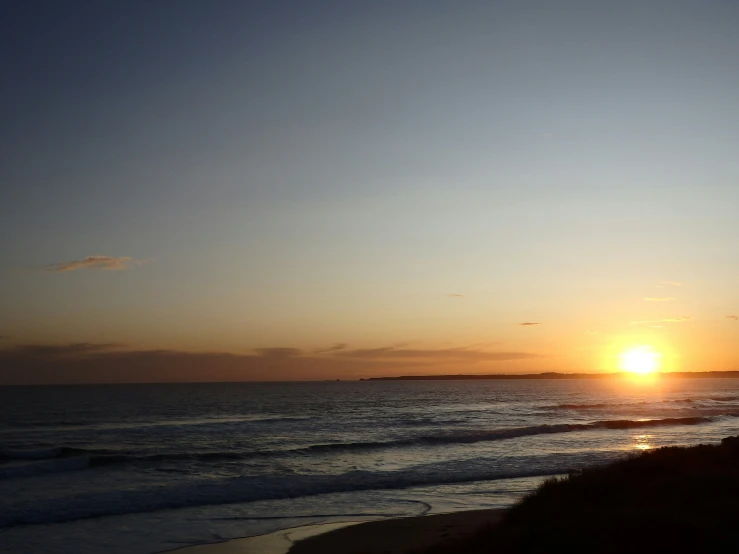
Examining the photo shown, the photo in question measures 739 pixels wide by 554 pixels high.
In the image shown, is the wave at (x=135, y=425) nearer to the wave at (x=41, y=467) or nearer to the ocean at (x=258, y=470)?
the ocean at (x=258, y=470)

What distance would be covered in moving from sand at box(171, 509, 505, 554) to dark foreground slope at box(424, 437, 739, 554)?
204 cm

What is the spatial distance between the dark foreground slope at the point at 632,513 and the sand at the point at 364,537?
2.04 meters

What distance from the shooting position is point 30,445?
4459 centimetres

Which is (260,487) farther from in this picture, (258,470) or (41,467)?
(41,467)

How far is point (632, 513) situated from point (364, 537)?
747cm

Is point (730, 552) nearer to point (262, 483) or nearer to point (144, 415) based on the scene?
point (262, 483)

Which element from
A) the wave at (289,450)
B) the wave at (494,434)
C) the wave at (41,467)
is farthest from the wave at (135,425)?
the wave at (494,434)

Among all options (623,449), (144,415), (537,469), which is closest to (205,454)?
(537,469)

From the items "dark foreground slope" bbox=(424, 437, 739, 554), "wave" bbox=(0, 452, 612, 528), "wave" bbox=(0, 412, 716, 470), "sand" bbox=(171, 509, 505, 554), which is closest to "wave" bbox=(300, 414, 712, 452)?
"wave" bbox=(0, 412, 716, 470)

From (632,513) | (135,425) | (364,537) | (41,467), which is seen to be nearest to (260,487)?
(364,537)

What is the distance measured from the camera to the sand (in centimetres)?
1611

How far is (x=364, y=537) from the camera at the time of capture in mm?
17359

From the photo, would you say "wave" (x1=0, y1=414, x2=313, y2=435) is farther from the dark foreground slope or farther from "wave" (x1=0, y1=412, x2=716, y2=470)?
the dark foreground slope

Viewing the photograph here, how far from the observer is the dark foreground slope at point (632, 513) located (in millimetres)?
10789
